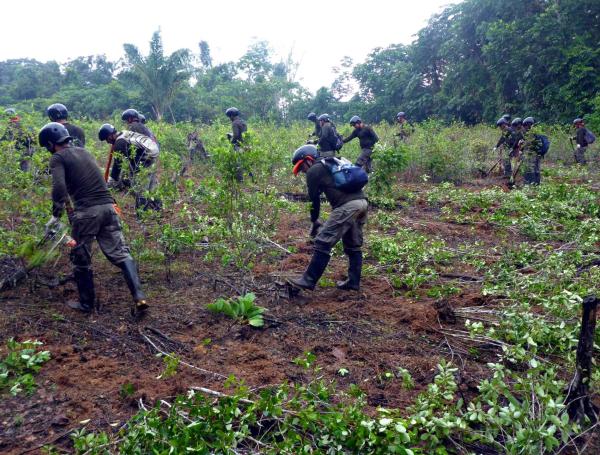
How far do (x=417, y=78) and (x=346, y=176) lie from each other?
26.1m

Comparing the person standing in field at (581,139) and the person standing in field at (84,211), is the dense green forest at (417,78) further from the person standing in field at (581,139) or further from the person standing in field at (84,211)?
the person standing in field at (84,211)

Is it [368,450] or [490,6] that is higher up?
[490,6]

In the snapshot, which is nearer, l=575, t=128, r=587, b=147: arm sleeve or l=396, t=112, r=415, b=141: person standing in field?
l=575, t=128, r=587, b=147: arm sleeve

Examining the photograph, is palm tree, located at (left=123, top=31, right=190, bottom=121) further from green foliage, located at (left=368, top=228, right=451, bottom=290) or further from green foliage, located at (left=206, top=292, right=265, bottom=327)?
green foliage, located at (left=206, top=292, right=265, bottom=327)

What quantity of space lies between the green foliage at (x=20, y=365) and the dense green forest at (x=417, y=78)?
1411 centimetres

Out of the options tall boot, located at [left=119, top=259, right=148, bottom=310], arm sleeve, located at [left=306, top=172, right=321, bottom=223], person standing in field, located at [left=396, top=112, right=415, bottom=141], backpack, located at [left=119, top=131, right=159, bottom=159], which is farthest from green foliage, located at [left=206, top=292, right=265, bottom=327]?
person standing in field, located at [left=396, top=112, right=415, bottom=141]

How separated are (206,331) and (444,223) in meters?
5.22

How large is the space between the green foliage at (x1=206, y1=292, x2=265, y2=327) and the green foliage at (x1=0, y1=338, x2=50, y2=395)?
56.4 inches

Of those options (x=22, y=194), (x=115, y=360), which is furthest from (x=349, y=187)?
(x=22, y=194)

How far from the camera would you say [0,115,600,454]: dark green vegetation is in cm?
272

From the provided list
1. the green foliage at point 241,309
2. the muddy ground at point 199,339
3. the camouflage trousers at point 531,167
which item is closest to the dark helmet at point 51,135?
the muddy ground at point 199,339

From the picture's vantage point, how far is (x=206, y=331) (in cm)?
427

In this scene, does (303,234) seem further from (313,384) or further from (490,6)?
(490,6)

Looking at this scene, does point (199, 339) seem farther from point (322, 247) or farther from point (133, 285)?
point (322, 247)
